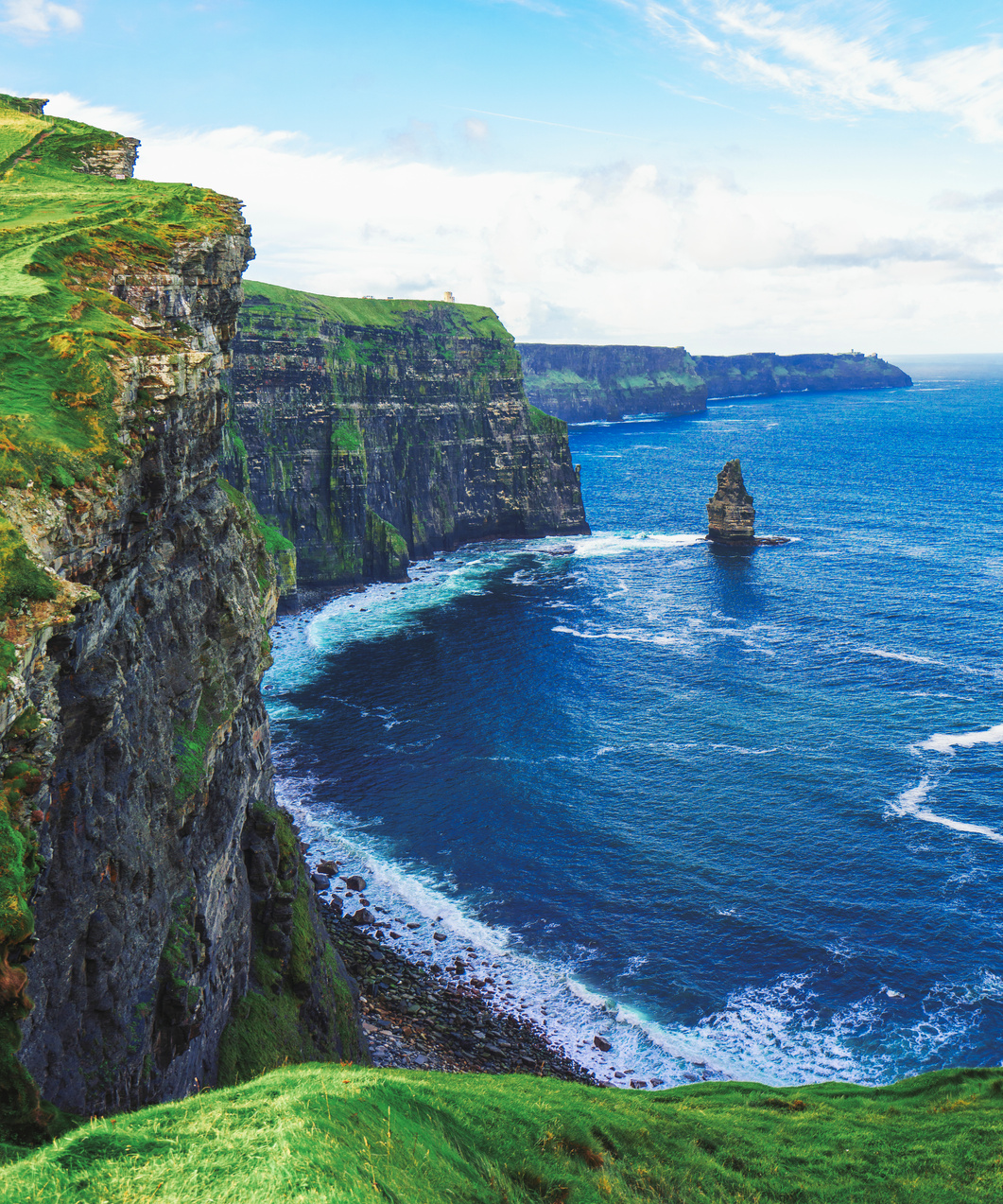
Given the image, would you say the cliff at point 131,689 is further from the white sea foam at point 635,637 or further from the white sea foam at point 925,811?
the white sea foam at point 635,637

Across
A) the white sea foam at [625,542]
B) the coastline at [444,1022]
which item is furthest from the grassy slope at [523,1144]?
the white sea foam at [625,542]

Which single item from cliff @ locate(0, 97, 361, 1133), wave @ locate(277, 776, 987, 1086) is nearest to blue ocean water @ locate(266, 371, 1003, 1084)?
wave @ locate(277, 776, 987, 1086)

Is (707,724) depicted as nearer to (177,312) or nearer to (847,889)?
(847,889)

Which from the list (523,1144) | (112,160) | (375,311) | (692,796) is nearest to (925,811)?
(692,796)

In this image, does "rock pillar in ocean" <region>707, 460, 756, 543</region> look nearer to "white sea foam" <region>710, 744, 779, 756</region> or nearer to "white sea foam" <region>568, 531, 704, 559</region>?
"white sea foam" <region>568, 531, 704, 559</region>

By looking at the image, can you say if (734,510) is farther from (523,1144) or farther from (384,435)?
(523,1144)

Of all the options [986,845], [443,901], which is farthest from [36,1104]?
[986,845]

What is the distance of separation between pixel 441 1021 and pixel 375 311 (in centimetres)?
12327

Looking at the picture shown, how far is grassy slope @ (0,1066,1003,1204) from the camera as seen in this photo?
13.6 metres

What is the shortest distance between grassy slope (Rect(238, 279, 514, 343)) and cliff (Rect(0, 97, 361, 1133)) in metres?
89.9

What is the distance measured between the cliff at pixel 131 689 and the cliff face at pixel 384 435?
229 ft

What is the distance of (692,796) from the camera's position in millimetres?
68438

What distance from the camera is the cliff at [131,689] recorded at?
62.4 feet

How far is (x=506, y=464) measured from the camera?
509 feet
